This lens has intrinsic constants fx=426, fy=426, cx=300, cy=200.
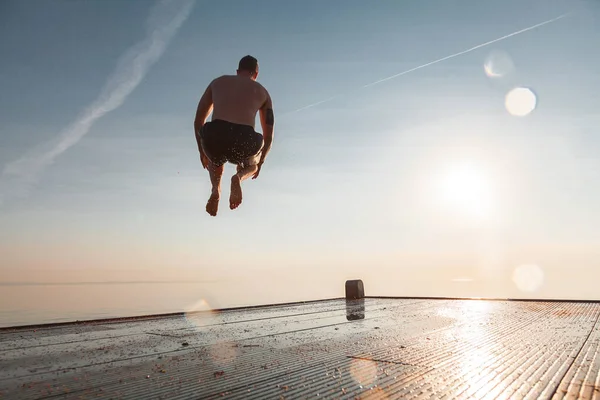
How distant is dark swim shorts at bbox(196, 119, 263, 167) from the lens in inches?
189

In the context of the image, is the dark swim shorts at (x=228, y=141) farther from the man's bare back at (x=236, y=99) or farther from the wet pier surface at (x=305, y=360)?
the wet pier surface at (x=305, y=360)

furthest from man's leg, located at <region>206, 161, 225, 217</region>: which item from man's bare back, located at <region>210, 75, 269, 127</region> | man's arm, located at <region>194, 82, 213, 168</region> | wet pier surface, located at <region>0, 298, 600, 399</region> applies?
wet pier surface, located at <region>0, 298, 600, 399</region>

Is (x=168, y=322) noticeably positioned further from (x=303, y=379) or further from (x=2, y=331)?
(x=303, y=379)

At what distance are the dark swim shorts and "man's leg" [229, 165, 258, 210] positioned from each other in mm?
288

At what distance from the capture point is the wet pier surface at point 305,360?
2941 mm

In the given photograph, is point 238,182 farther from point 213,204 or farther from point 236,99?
point 236,99

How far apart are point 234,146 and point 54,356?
2.81 metres

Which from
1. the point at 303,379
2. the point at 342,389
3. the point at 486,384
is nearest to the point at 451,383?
the point at 486,384

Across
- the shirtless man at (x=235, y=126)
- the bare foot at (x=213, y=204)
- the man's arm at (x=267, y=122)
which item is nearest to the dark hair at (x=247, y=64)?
the shirtless man at (x=235, y=126)

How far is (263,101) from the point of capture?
206 inches

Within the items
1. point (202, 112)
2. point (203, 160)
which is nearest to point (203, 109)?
point (202, 112)

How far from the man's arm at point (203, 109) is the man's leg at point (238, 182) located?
2.42ft

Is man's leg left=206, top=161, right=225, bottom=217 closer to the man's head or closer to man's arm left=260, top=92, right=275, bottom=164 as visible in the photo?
man's arm left=260, top=92, right=275, bottom=164

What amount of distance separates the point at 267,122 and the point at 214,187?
1086 millimetres
